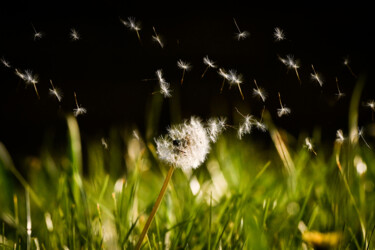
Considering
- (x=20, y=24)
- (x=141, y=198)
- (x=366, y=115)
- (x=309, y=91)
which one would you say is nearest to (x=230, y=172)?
(x=141, y=198)

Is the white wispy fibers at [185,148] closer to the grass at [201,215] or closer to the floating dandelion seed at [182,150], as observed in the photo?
the floating dandelion seed at [182,150]

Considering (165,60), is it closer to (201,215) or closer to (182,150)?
(201,215)

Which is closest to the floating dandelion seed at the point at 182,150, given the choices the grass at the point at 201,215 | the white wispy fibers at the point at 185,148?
the white wispy fibers at the point at 185,148

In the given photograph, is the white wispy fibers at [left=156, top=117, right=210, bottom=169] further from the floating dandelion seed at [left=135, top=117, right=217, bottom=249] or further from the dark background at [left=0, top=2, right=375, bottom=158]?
the dark background at [left=0, top=2, right=375, bottom=158]

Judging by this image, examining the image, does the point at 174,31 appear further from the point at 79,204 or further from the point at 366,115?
the point at 79,204

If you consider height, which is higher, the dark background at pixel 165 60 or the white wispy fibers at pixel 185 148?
the dark background at pixel 165 60

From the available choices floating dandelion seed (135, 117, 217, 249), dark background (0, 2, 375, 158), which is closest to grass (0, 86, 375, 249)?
floating dandelion seed (135, 117, 217, 249)

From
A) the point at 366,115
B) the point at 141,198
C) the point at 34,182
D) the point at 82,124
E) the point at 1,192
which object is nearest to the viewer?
the point at 1,192

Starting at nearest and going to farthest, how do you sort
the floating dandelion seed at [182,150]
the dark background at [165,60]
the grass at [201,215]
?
the floating dandelion seed at [182,150], the grass at [201,215], the dark background at [165,60]
